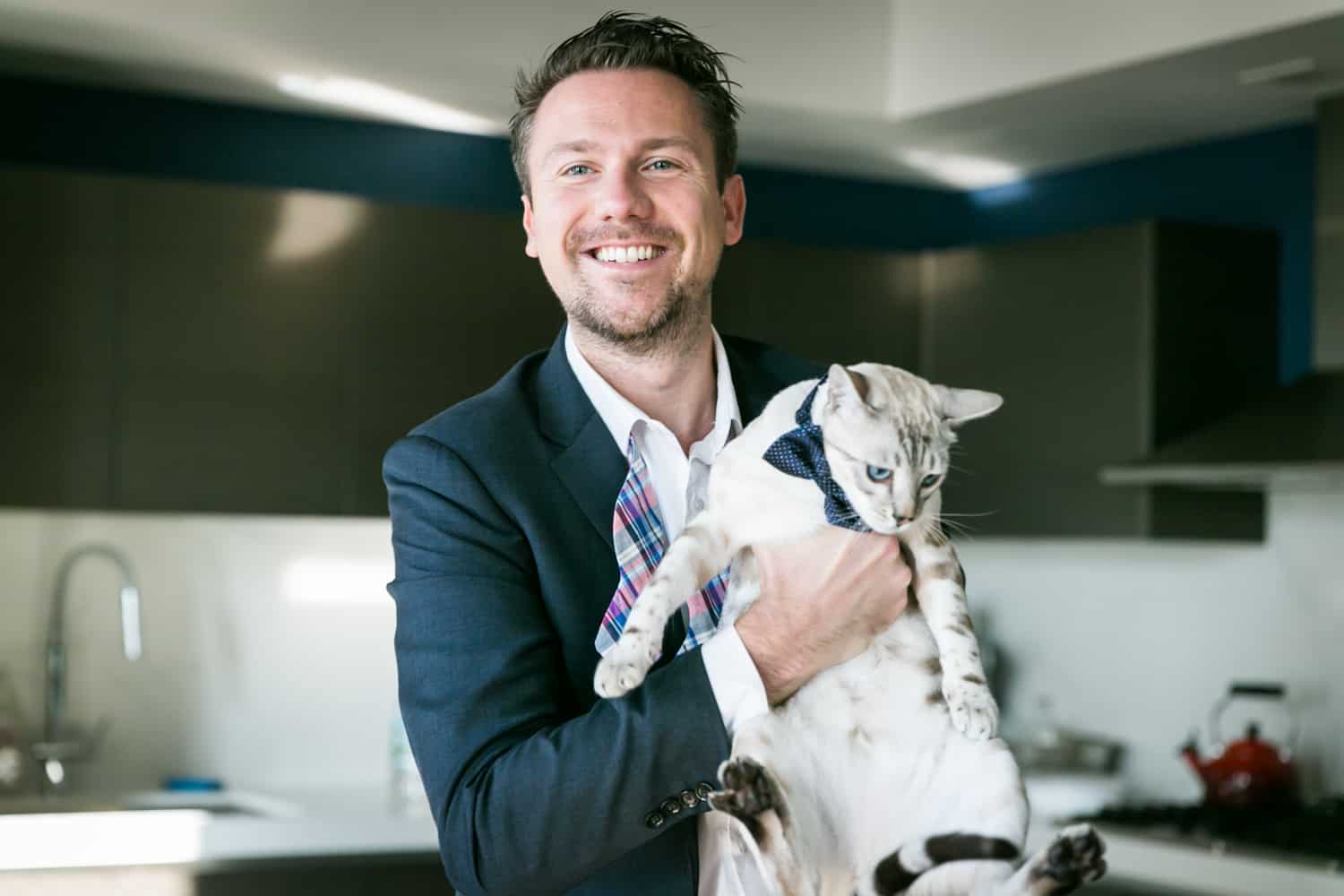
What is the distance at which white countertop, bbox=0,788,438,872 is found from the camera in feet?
12.8

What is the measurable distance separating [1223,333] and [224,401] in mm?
2794

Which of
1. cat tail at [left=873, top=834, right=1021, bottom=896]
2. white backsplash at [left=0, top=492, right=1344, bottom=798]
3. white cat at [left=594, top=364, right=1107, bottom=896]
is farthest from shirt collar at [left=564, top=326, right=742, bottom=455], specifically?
white backsplash at [left=0, top=492, right=1344, bottom=798]

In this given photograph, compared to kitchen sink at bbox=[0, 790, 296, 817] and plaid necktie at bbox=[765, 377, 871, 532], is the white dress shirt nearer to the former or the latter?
plaid necktie at bbox=[765, 377, 871, 532]

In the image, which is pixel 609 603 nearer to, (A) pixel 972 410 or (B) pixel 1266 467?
(A) pixel 972 410

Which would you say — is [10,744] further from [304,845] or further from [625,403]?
[625,403]

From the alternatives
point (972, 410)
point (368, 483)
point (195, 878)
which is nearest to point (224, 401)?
point (368, 483)

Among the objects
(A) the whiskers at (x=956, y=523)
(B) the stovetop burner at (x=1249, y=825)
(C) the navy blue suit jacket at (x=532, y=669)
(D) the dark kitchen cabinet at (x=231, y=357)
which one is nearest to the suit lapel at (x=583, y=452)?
(C) the navy blue suit jacket at (x=532, y=669)

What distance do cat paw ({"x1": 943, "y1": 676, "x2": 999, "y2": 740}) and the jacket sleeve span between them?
0.20 m

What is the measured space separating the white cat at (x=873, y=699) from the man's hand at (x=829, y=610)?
0.05 ft

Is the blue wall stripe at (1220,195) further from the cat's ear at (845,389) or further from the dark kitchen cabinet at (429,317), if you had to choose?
the cat's ear at (845,389)

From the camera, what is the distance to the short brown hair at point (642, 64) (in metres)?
1.55

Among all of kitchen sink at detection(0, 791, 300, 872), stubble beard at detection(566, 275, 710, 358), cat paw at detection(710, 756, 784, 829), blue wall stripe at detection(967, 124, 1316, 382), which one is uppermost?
blue wall stripe at detection(967, 124, 1316, 382)

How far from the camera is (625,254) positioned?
1.54m

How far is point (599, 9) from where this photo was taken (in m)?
4.61
